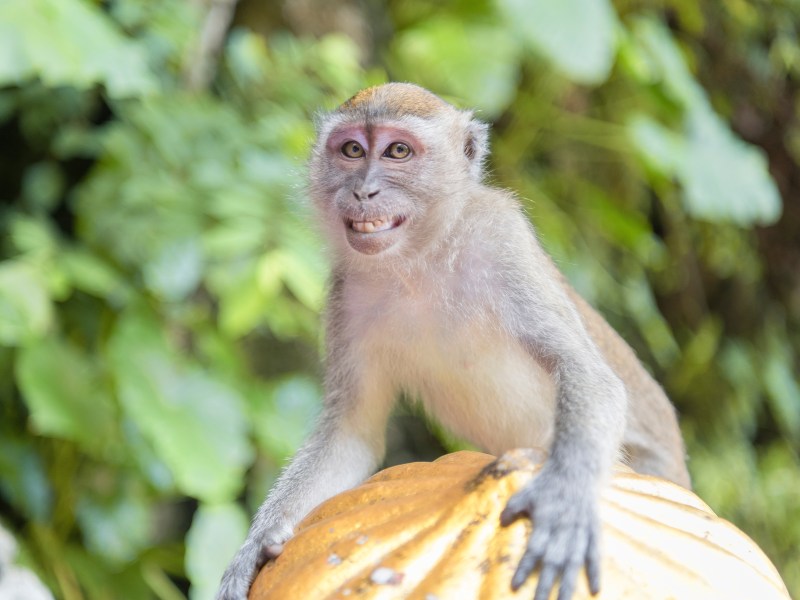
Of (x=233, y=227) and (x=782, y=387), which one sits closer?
(x=233, y=227)

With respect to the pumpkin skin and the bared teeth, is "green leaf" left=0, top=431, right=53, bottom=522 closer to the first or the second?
the bared teeth

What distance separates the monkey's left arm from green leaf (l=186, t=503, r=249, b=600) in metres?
1.59

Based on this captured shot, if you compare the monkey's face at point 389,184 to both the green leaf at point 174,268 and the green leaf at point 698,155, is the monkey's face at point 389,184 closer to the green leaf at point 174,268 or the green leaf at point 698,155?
the green leaf at point 174,268

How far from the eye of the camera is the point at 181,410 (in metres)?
4.14

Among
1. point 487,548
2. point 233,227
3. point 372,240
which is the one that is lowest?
point 233,227

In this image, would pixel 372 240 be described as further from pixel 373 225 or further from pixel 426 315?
pixel 426 315

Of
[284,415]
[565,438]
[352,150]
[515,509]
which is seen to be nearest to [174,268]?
[284,415]

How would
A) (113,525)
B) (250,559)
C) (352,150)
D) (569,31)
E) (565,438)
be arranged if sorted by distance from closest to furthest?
(565,438)
(250,559)
(352,150)
(113,525)
(569,31)

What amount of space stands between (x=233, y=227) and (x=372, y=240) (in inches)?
56.6

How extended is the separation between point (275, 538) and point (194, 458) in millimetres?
1507

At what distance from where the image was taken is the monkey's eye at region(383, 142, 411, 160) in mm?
3055

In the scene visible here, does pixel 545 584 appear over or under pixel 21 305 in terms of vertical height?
over

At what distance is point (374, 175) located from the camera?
2920 millimetres

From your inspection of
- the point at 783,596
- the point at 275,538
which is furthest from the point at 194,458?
the point at 783,596
